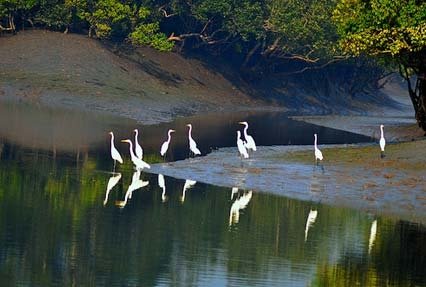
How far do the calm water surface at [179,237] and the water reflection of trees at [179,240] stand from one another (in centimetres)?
2

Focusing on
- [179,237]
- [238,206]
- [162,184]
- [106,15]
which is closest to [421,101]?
[162,184]

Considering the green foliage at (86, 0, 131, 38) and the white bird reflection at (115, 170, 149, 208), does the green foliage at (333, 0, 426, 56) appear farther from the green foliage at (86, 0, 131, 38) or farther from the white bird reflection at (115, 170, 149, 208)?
the green foliage at (86, 0, 131, 38)

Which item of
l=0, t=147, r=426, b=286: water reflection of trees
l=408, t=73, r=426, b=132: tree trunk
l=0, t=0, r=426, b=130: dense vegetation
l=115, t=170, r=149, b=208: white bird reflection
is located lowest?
l=0, t=147, r=426, b=286: water reflection of trees

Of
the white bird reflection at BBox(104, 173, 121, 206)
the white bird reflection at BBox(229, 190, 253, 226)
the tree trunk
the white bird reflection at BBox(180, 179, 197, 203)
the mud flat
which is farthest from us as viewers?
the tree trunk

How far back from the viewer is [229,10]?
7400 centimetres

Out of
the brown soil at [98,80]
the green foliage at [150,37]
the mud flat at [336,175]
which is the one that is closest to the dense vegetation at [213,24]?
the green foliage at [150,37]

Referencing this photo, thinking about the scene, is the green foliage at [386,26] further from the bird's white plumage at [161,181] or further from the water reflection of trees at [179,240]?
the water reflection of trees at [179,240]

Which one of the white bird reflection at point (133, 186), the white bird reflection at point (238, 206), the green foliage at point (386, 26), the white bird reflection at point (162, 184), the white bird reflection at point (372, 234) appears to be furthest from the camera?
the green foliage at point (386, 26)

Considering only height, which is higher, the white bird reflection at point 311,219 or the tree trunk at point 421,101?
the tree trunk at point 421,101

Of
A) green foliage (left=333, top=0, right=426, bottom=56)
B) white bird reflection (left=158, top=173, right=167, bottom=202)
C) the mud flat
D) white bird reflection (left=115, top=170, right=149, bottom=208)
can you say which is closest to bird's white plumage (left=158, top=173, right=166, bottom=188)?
white bird reflection (left=158, top=173, right=167, bottom=202)

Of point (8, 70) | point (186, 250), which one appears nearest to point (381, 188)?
point (186, 250)

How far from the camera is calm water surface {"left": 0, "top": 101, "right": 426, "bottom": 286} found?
Answer: 19.6 meters

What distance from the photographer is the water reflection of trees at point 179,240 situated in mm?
19703

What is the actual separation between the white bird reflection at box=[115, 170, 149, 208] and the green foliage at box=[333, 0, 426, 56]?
11789 millimetres
